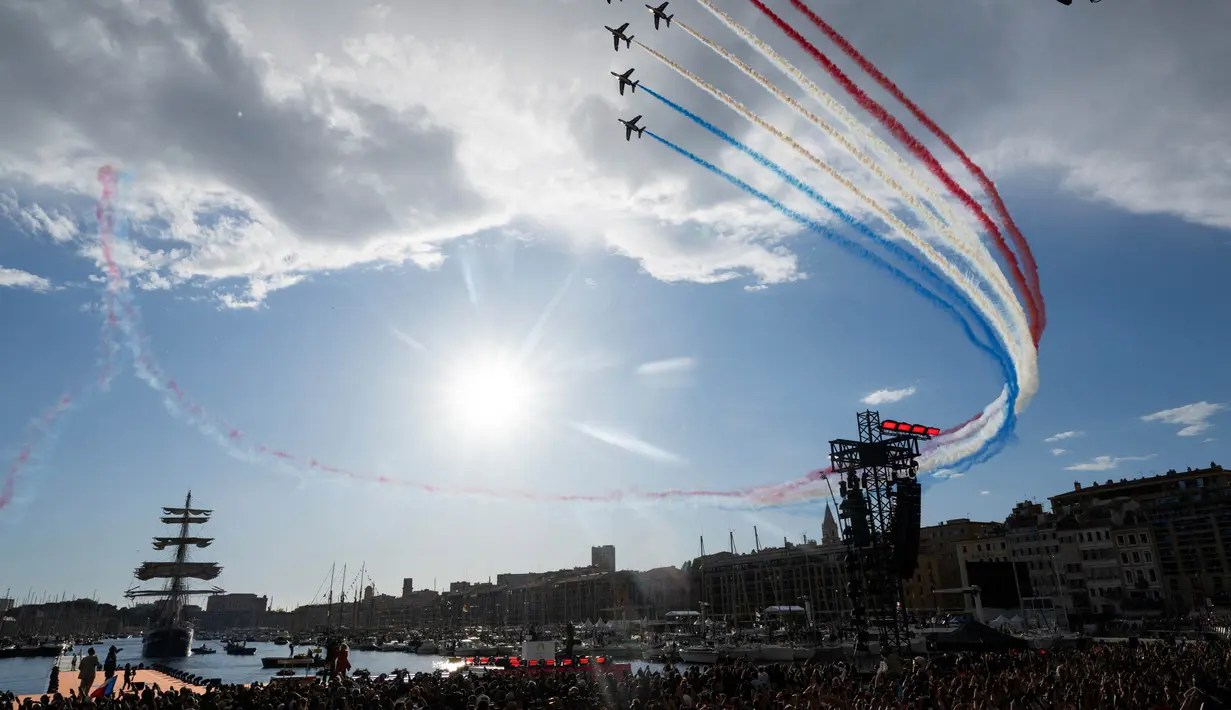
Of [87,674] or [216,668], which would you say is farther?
[216,668]

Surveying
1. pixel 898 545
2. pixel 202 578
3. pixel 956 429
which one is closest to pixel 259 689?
pixel 898 545

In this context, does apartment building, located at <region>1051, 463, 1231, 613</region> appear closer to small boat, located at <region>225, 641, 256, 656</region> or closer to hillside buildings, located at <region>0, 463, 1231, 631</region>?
hillside buildings, located at <region>0, 463, 1231, 631</region>

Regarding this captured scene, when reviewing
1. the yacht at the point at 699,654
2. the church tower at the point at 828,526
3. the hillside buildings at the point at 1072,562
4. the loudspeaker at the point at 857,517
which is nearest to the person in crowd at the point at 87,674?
the loudspeaker at the point at 857,517

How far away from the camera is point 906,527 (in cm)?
4028

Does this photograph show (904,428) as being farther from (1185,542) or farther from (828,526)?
(828,526)

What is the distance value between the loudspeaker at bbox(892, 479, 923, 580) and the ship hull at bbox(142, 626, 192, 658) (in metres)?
123

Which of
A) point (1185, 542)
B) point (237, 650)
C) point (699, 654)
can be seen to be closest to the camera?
point (699, 654)

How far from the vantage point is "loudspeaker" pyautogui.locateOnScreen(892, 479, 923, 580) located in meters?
40.1

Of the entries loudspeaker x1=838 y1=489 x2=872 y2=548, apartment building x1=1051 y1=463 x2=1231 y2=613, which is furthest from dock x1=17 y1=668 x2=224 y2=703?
apartment building x1=1051 y1=463 x2=1231 y2=613

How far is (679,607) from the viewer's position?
158 m

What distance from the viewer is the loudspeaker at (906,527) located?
1578 inches

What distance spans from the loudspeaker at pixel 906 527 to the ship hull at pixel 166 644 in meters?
123

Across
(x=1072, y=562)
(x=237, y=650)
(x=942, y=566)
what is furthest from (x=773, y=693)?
(x=237, y=650)

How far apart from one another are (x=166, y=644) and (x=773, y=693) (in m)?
131
